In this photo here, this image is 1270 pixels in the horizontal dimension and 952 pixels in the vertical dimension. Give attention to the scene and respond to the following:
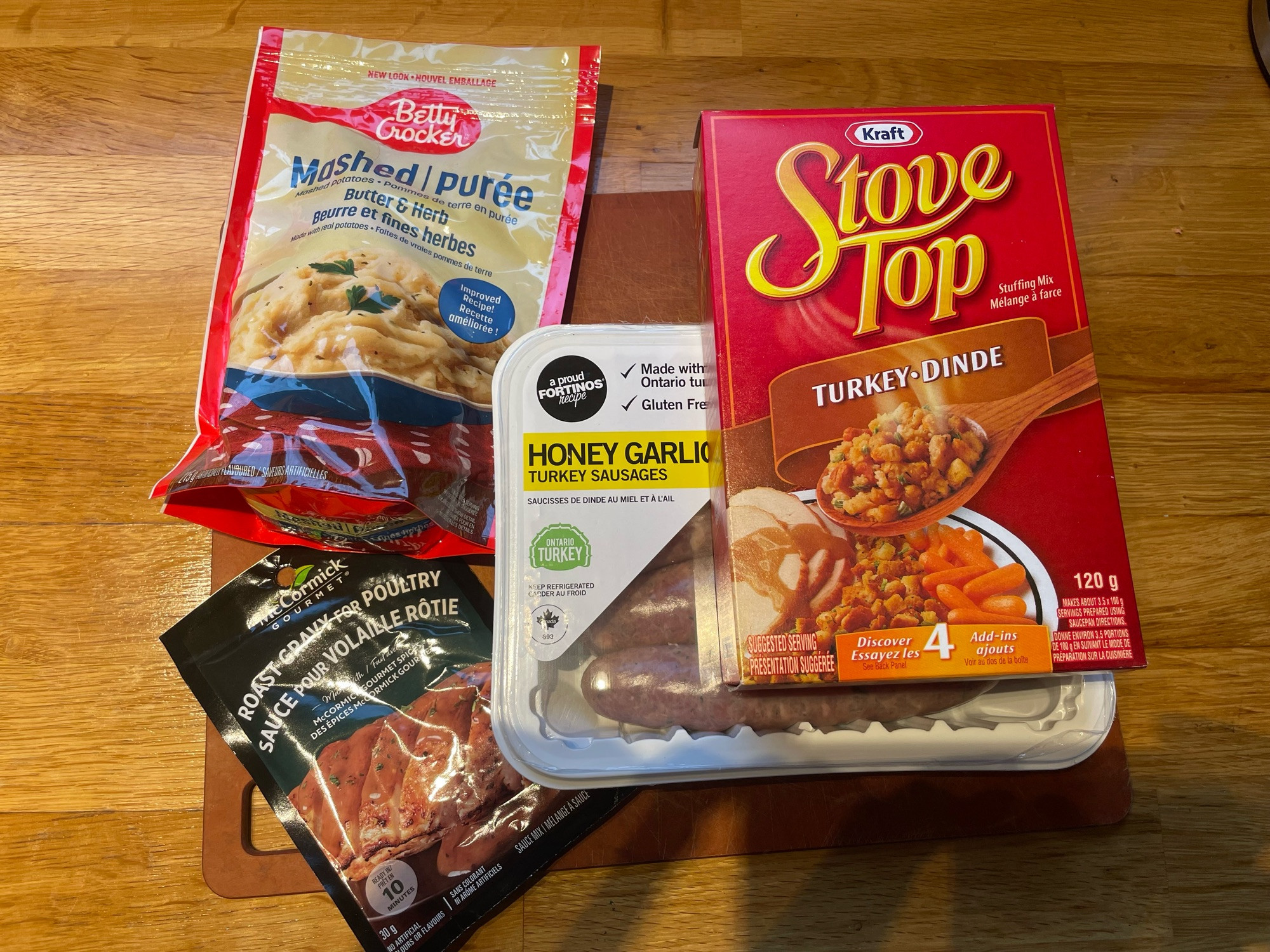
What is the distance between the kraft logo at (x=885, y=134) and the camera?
0.73 metres

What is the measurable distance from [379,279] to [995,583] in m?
0.66

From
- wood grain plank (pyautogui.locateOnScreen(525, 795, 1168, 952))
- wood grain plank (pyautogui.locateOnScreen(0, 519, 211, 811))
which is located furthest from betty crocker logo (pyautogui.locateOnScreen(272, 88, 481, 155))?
wood grain plank (pyautogui.locateOnScreen(525, 795, 1168, 952))

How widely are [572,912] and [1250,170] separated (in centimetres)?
121

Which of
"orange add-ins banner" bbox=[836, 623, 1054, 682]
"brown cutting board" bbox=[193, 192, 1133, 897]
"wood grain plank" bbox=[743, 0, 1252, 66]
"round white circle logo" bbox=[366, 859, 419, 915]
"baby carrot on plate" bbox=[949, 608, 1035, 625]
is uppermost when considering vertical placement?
"wood grain plank" bbox=[743, 0, 1252, 66]

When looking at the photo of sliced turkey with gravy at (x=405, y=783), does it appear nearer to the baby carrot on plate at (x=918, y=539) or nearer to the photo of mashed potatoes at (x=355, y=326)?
the photo of mashed potatoes at (x=355, y=326)

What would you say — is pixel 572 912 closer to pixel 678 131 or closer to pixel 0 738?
pixel 0 738

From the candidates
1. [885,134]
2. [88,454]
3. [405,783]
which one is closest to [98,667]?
[88,454]

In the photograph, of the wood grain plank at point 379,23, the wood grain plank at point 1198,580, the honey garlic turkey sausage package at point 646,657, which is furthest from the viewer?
the wood grain plank at point 379,23

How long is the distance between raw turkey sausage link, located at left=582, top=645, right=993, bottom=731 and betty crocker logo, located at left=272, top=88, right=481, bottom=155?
614 millimetres

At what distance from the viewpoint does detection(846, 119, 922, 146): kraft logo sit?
73cm

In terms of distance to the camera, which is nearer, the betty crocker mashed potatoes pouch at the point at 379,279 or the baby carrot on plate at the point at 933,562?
the baby carrot on plate at the point at 933,562

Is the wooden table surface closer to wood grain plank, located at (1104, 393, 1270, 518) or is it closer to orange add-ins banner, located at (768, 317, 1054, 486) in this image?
wood grain plank, located at (1104, 393, 1270, 518)

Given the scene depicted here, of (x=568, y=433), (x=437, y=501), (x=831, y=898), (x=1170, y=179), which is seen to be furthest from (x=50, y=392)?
(x=1170, y=179)

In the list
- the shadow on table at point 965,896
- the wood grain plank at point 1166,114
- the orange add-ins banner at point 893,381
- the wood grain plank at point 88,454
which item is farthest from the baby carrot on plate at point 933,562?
the wood grain plank at point 88,454
